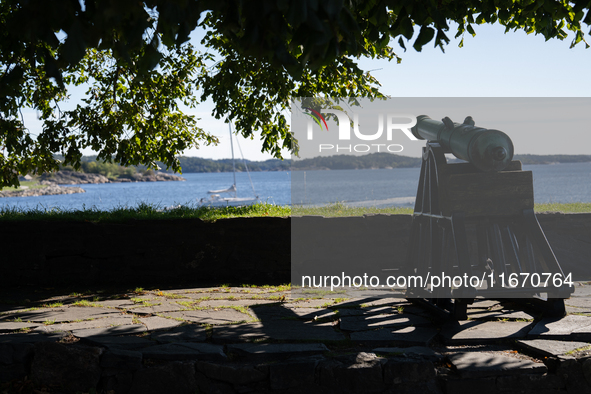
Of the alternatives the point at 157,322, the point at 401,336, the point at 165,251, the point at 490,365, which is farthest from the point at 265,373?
the point at 165,251

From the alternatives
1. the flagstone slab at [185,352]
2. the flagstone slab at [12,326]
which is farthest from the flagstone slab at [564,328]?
the flagstone slab at [12,326]

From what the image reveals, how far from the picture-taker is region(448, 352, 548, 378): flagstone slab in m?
3.34

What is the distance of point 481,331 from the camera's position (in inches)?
158

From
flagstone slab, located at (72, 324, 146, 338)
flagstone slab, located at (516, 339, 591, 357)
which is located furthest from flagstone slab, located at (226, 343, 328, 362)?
flagstone slab, located at (516, 339, 591, 357)

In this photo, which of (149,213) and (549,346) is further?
(149,213)

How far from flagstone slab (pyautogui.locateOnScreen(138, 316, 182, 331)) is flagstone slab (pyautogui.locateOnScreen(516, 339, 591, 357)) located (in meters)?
2.76

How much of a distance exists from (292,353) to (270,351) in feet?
0.51

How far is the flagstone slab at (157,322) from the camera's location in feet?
13.4

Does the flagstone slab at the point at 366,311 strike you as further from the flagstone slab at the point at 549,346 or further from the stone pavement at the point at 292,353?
the flagstone slab at the point at 549,346

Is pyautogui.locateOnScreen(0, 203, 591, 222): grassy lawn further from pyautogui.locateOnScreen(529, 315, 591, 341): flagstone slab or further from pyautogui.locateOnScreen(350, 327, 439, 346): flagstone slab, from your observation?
pyautogui.locateOnScreen(529, 315, 591, 341): flagstone slab

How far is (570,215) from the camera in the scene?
23.1 feet

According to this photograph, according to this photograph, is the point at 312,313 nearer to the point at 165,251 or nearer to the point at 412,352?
the point at 412,352

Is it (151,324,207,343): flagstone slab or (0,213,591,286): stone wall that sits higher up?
(0,213,591,286): stone wall

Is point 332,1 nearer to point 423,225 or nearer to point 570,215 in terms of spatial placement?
point 423,225
